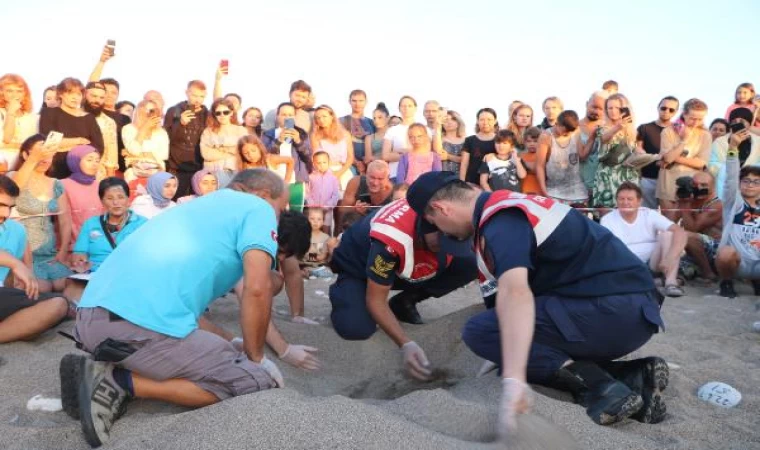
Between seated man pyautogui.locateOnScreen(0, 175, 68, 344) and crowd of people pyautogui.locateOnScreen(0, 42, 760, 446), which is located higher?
crowd of people pyautogui.locateOnScreen(0, 42, 760, 446)

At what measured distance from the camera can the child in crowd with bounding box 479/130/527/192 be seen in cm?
615

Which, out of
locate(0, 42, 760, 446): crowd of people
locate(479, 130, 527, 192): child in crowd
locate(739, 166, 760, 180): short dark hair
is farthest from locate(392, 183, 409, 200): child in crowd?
locate(739, 166, 760, 180): short dark hair

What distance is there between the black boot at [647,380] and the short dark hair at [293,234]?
5.08ft

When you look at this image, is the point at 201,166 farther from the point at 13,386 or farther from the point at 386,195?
the point at 13,386

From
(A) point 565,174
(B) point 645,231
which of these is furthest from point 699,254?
(A) point 565,174

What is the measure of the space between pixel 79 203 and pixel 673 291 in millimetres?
4747

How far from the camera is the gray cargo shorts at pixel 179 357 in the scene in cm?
229

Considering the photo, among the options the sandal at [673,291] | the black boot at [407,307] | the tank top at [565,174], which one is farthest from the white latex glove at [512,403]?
→ the tank top at [565,174]

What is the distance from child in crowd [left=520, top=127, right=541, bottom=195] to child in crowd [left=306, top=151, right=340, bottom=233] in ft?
6.28

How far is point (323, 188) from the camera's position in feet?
20.7

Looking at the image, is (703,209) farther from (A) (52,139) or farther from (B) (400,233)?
(A) (52,139)

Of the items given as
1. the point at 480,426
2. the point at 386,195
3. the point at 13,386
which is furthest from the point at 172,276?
the point at 386,195

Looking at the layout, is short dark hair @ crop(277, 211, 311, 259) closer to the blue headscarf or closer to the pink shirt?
the blue headscarf

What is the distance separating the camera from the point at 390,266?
129 inches
